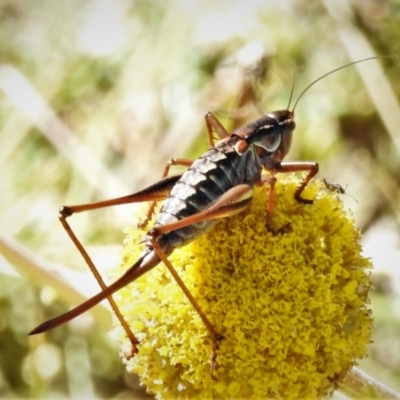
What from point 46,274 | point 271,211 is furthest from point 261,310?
point 46,274

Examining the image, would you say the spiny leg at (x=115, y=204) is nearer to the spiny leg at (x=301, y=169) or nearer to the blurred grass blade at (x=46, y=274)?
the spiny leg at (x=301, y=169)

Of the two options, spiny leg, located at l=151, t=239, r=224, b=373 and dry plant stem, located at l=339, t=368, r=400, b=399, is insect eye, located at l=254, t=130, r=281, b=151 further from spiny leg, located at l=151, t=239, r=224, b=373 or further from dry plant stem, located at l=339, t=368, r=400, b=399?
dry plant stem, located at l=339, t=368, r=400, b=399

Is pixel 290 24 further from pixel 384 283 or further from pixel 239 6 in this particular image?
pixel 384 283

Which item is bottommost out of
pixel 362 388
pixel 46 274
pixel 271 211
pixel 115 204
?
pixel 362 388

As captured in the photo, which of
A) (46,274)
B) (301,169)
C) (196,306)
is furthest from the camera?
(46,274)

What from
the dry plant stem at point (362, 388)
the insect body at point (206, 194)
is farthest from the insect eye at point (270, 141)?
the dry plant stem at point (362, 388)

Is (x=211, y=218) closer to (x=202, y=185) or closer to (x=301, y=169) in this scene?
(x=202, y=185)

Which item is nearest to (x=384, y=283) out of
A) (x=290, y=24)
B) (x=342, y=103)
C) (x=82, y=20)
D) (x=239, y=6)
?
(x=342, y=103)
